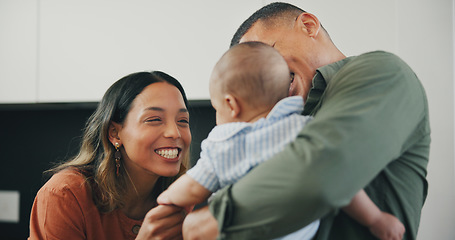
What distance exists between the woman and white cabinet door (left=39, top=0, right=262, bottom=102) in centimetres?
29

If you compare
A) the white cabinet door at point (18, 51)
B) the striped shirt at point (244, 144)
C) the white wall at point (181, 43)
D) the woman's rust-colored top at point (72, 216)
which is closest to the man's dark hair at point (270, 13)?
the striped shirt at point (244, 144)

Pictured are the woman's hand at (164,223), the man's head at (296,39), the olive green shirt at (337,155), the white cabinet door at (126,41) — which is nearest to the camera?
the olive green shirt at (337,155)

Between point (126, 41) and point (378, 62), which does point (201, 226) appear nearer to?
point (378, 62)

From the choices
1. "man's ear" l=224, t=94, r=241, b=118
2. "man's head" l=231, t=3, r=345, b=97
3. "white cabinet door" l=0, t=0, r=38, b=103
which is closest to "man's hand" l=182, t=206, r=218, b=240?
"man's ear" l=224, t=94, r=241, b=118

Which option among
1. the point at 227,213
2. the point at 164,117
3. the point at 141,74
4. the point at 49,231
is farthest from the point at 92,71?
the point at 227,213

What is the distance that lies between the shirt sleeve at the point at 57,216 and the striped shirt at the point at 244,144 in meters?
0.63

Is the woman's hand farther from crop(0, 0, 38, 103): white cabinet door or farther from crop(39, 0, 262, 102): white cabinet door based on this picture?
crop(0, 0, 38, 103): white cabinet door

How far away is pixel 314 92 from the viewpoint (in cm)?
88

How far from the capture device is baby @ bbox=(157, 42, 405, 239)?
0.72 meters

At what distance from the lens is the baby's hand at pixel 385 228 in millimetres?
720

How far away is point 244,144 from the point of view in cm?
74

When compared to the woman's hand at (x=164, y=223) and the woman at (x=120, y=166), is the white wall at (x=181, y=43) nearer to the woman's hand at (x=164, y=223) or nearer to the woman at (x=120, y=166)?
the woman at (x=120, y=166)

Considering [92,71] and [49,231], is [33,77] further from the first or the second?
[49,231]

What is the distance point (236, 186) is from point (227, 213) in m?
0.05
